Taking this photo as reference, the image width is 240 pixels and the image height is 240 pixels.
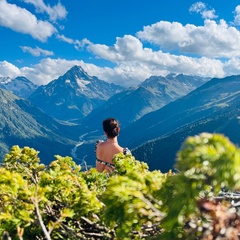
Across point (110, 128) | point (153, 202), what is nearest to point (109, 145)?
point (110, 128)

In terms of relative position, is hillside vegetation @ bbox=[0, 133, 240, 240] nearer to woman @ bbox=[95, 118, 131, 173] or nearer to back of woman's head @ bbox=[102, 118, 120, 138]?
woman @ bbox=[95, 118, 131, 173]

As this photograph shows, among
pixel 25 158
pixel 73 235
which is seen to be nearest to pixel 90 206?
pixel 73 235

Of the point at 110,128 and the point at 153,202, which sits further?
the point at 110,128

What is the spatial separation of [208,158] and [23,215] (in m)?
1.91

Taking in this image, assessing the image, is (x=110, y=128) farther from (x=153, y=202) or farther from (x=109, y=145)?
(x=153, y=202)

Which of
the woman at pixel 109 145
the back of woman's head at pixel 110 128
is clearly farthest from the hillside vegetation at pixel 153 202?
the back of woman's head at pixel 110 128

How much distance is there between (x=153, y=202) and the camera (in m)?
3.20

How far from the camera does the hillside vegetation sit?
211 cm

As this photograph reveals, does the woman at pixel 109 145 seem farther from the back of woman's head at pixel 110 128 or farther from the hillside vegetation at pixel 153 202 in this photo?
the hillside vegetation at pixel 153 202

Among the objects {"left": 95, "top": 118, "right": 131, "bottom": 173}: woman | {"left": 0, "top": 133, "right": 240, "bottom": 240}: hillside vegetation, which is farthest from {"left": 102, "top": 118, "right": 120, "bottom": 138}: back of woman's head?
{"left": 0, "top": 133, "right": 240, "bottom": 240}: hillside vegetation

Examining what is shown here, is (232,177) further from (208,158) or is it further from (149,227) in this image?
(149,227)

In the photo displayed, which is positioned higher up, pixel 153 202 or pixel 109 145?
pixel 109 145

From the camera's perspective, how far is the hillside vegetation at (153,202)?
211 centimetres

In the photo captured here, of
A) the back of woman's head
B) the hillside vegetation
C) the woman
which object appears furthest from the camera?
the back of woman's head
